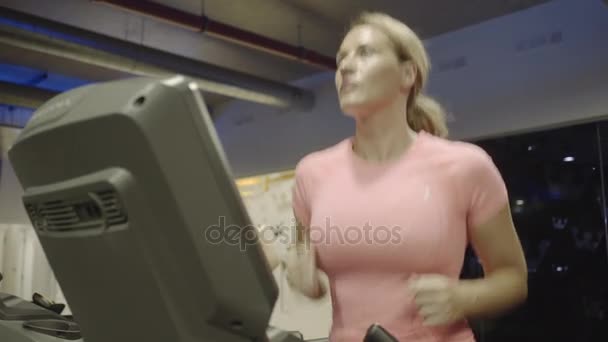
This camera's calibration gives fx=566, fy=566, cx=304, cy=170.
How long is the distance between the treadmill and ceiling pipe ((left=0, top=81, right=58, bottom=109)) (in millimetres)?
3913

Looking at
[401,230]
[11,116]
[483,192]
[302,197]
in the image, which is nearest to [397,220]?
[401,230]

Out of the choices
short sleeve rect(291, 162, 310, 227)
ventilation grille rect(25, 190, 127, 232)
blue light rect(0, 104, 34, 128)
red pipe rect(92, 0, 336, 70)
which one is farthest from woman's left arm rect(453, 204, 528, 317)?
blue light rect(0, 104, 34, 128)

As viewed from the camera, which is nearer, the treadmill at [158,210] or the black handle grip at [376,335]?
the treadmill at [158,210]

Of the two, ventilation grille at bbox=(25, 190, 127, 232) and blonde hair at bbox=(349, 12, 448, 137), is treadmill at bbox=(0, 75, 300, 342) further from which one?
blonde hair at bbox=(349, 12, 448, 137)

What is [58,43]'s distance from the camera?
134 inches

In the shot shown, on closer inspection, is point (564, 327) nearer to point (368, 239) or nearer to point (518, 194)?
point (518, 194)

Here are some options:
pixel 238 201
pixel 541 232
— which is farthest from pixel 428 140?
pixel 541 232

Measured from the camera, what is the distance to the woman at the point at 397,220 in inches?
36.7

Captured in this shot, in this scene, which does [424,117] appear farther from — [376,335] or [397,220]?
[376,335]

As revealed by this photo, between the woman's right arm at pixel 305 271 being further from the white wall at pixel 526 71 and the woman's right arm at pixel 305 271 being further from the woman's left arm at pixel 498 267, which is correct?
the white wall at pixel 526 71

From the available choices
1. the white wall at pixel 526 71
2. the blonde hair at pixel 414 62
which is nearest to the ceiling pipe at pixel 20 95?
the white wall at pixel 526 71

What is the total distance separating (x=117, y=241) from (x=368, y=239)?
51 cm

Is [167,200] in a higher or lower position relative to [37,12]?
lower

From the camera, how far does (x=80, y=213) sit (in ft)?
1.99
